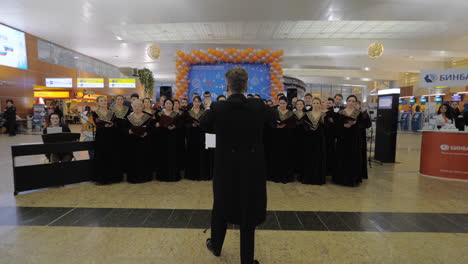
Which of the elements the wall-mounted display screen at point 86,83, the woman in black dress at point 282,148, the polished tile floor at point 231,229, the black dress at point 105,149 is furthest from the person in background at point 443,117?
the wall-mounted display screen at point 86,83

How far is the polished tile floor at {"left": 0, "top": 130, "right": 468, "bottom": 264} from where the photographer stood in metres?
2.15

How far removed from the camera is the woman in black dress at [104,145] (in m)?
4.06

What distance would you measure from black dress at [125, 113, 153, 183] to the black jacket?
2765 mm

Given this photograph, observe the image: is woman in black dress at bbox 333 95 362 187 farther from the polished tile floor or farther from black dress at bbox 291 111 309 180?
black dress at bbox 291 111 309 180

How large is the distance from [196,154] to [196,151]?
0.06 metres

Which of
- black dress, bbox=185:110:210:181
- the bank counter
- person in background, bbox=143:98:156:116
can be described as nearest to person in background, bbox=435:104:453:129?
the bank counter

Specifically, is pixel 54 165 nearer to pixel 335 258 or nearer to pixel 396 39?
pixel 335 258

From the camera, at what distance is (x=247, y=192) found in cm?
167

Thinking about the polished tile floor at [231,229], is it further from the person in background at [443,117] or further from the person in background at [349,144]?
the person in background at [443,117]

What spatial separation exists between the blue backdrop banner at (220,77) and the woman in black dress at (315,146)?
5391 millimetres

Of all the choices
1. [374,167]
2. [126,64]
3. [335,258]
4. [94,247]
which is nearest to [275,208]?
[335,258]

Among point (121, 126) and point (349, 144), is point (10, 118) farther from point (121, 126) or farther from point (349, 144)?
point (349, 144)

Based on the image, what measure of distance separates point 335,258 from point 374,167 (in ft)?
14.8

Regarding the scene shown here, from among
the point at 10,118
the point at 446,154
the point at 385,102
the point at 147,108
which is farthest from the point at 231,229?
the point at 10,118
